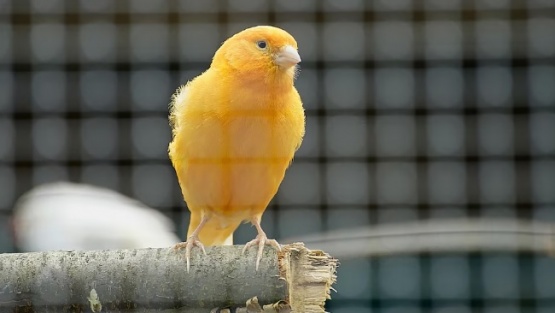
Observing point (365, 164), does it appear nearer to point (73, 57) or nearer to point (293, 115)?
point (293, 115)

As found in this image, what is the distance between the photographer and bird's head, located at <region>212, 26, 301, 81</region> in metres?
1.75

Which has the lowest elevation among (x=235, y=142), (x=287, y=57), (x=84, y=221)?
(x=84, y=221)

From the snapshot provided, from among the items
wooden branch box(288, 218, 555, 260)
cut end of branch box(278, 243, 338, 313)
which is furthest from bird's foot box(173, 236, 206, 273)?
wooden branch box(288, 218, 555, 260)

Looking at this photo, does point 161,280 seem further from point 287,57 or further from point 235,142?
point 287,57

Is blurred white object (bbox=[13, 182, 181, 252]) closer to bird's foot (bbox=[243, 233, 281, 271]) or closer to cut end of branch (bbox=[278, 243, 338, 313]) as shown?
bird's foot (bbox=[243, 233, 281, 271])

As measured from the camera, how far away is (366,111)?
77.7 inches

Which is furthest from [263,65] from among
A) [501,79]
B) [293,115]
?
[501,79]

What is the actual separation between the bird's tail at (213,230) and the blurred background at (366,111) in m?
0.12

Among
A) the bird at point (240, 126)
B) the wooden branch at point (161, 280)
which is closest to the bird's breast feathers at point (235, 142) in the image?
the bird at point (240, 126)

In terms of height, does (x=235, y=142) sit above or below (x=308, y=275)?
above

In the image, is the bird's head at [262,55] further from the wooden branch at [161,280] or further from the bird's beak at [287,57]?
the wooden branch at [161,280]

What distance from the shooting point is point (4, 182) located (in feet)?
6.85

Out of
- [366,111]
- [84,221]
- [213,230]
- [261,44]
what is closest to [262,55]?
[261,44]

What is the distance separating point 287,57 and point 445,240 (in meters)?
0.59
